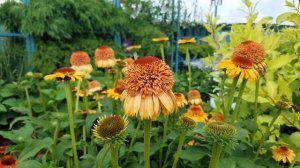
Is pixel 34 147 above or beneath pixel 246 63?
beneath

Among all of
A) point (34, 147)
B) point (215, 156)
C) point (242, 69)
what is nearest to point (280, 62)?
point (242, 69)

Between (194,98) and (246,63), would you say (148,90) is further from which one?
(194,98)

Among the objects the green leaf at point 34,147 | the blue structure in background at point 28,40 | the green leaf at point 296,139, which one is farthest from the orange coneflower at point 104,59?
the blue structure in background at point 28,40

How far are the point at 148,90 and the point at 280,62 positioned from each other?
0.68 m

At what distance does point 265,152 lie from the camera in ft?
3.67

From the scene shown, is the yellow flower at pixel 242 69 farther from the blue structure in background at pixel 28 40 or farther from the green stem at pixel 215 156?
the blue structure in background at pixel 28 40

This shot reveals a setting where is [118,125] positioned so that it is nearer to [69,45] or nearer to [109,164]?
[109,164]

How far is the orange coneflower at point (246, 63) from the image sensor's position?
0.85 m

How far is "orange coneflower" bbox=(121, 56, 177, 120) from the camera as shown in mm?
603

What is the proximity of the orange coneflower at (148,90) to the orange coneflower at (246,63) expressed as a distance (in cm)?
27

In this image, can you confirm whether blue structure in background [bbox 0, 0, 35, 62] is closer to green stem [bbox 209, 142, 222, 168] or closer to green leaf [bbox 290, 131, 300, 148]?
green leaf [bbox 290, 131, 300, 148]

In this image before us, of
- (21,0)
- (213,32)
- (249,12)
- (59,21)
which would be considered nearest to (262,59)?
(249,12)

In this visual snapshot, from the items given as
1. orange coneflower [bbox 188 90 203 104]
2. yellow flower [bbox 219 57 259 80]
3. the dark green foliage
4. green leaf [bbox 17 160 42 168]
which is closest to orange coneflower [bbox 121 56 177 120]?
yellow flower [bbox 219 57 259 80]

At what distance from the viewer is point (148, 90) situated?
0.61 m
